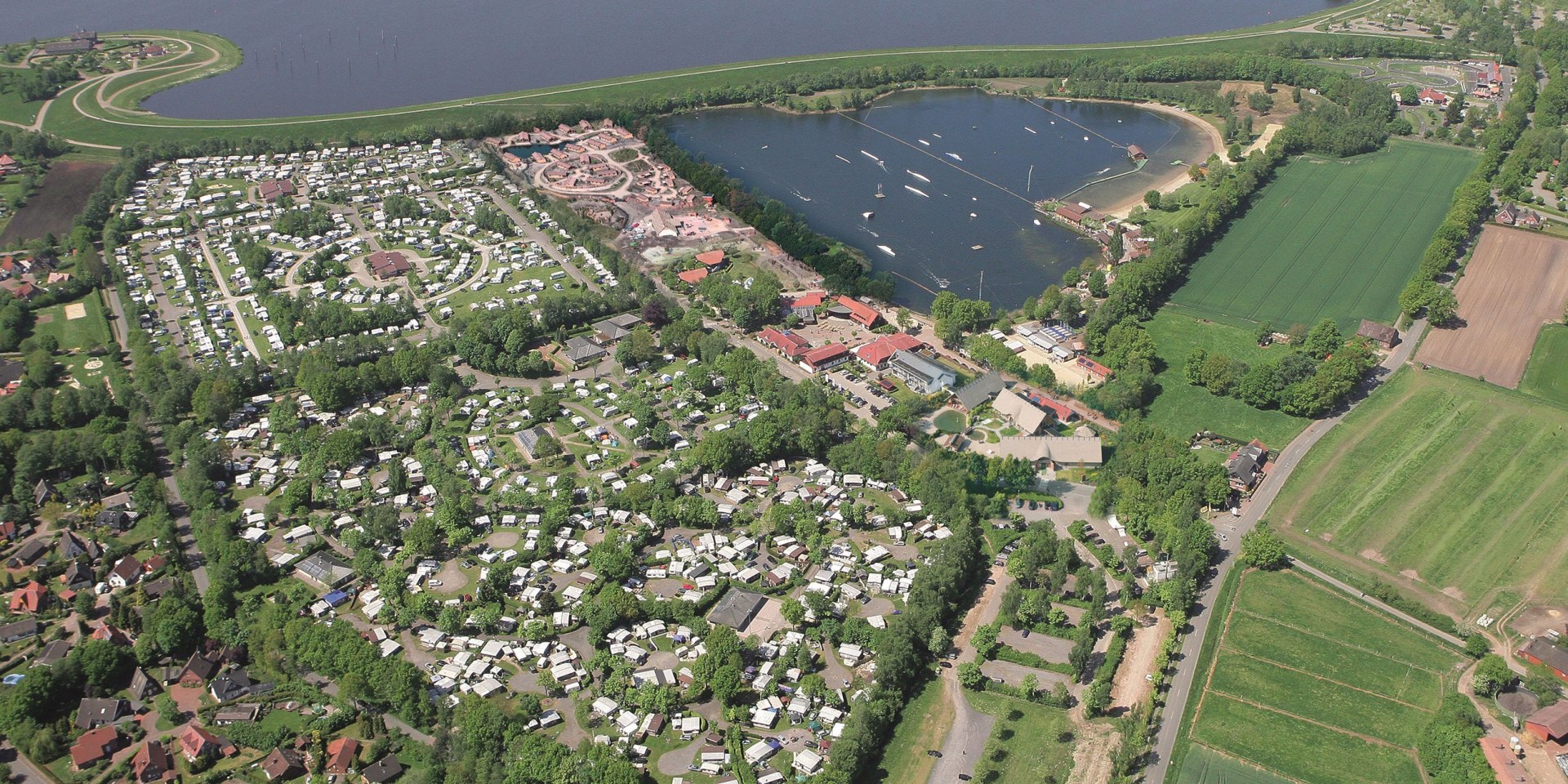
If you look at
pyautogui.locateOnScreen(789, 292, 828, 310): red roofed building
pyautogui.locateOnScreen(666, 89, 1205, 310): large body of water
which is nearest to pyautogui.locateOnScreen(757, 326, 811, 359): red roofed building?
pyautogui.locateOnScreen(789, 292, 828, 310): red roofed building

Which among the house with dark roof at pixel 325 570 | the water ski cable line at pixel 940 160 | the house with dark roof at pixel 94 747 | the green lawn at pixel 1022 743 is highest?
the water ski cable line at pixel 940 160

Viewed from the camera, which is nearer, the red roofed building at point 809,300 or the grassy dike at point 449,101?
the red roofed building at point 809,300

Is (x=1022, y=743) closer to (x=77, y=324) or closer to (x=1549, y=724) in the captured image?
(x=1549, y=724)

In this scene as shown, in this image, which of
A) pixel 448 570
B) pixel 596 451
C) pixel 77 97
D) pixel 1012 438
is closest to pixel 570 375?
pixel 596 451

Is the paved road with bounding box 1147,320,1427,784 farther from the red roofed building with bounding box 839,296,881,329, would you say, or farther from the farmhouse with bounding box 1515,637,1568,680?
the red roofed building with bounding box 839,296,881,329

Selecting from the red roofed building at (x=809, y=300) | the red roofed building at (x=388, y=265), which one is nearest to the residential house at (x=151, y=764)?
the red roofed building at (x=388, y=265)

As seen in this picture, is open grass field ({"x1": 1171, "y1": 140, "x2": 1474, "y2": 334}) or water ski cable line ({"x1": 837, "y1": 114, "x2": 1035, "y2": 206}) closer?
open grass field ({"x1": 1171, "y1": 140, "x2": 1474, "y2": 334})

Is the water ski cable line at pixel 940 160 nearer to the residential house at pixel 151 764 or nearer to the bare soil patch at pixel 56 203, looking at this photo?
the bare soil patch at pixel 56 203
